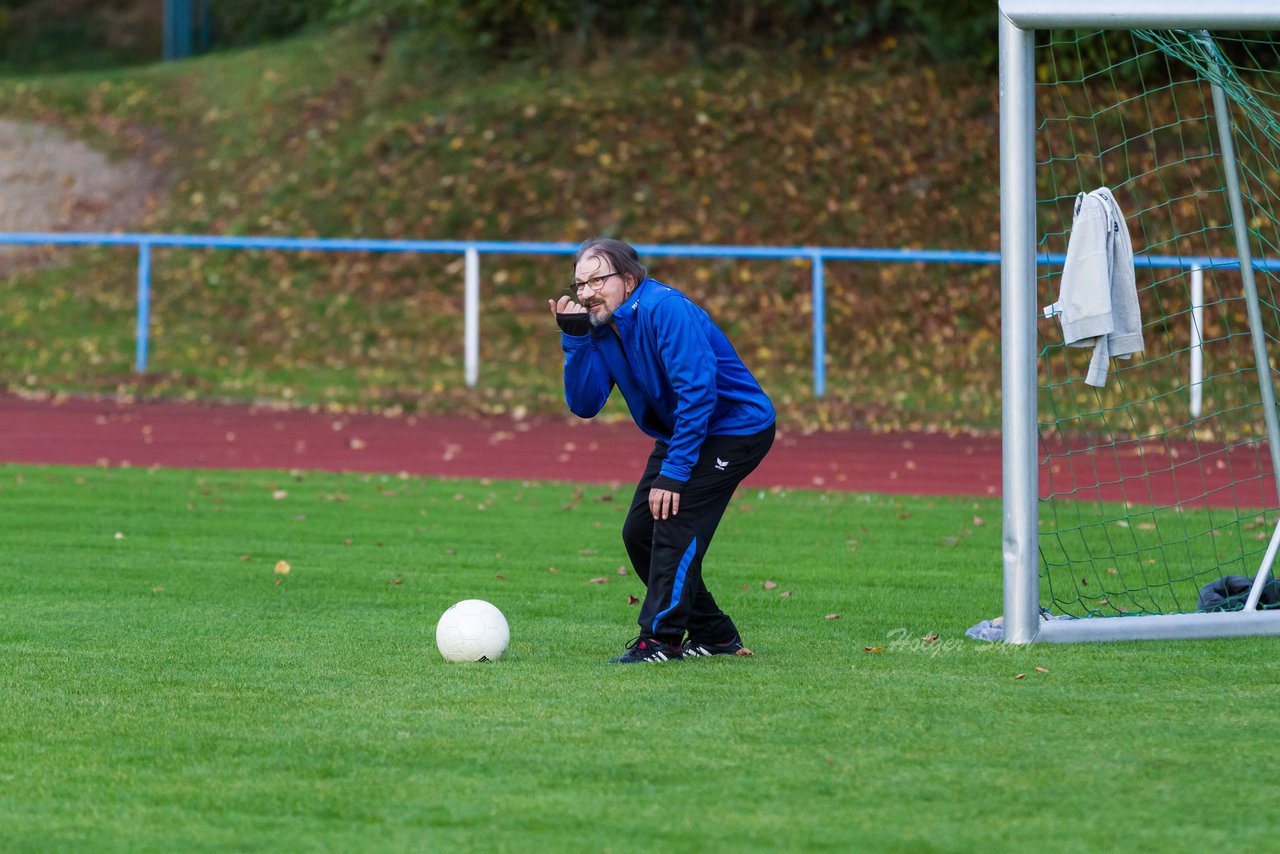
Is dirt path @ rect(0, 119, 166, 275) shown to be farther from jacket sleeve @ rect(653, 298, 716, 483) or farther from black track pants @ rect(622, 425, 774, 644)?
jacket sleeve @ rect(653, 298, 716, 483)

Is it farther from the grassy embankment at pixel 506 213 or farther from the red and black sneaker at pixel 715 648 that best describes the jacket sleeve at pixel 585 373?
the grassy embankment at pixel 506 213

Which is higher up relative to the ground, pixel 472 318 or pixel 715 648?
pixel 472 318

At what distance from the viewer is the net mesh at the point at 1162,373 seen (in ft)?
27.7

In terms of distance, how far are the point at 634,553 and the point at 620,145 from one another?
58.0 feet

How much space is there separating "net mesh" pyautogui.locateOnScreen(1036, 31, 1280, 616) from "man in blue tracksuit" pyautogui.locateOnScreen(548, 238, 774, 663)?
5.00 feet

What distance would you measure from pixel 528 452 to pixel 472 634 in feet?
28.4

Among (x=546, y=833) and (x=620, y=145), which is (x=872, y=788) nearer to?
(x=546, y=833)

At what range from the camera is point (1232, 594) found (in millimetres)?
7652

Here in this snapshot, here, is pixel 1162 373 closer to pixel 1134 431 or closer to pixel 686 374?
pixel 1134 431

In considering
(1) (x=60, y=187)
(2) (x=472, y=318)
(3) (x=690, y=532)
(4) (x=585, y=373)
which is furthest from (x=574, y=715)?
(1) (x=60, y=187)

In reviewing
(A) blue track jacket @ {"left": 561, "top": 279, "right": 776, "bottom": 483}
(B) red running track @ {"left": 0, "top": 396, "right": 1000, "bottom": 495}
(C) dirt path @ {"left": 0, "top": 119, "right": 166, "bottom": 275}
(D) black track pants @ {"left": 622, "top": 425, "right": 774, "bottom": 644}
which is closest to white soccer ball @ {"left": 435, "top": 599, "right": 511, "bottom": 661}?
(D) black track pants @ {"left": 622, "top": 425, "right": 774, "bottom": 644}

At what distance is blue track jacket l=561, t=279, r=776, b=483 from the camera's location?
6188mm

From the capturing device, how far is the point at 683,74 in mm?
25188

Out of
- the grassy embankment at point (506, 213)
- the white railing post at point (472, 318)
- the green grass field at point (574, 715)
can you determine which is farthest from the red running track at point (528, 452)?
the green grass field at point (574, 715)
